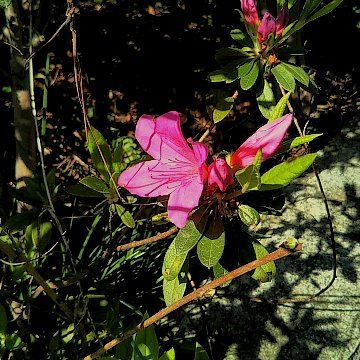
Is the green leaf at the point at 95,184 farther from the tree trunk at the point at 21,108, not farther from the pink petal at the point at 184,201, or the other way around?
the tree trunk at the point at 21,108

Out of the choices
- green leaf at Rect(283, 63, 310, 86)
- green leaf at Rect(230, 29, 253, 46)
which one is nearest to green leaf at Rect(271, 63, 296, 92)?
green leaf at Rect(283, 63, 310, 86)

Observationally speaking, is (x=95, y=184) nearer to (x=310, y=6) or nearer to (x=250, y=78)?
(x=250, y=78)

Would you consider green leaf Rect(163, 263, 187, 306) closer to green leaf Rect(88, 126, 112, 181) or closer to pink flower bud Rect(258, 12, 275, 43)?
green leaf Rect(88, 126, 112, 181)

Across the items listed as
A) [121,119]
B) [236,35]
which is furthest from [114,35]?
[236,35]

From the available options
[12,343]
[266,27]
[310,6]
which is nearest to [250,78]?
[266,27]

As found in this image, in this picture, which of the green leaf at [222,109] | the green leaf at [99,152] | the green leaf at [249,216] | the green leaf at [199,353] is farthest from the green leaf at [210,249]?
the green leaf at [222,109]

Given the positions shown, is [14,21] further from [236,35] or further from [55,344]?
[55,344]
